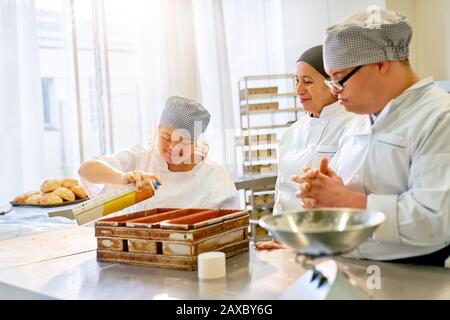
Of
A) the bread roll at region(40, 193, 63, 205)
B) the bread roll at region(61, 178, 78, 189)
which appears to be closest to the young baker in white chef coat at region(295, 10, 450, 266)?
the bread roll at region(40, 193, 63, 205)

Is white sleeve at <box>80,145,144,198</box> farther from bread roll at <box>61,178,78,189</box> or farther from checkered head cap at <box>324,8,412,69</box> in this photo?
checkered head cap at <box>324,8,412,69</box>

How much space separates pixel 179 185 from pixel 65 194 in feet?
2.99

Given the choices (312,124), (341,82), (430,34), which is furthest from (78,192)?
(430,34)

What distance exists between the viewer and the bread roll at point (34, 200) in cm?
296

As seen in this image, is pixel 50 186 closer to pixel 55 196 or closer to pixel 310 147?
pixel 55 196

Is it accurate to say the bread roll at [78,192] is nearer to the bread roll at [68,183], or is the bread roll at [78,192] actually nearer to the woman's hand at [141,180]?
the bread roll at [68,183]

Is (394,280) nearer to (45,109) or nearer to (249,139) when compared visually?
(249,139)

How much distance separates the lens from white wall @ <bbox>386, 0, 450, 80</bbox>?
423 cm

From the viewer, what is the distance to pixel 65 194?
3.03 meters

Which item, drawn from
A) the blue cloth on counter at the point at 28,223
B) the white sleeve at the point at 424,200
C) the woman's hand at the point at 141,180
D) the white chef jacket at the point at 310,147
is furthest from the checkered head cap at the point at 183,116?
the white sleeve at the point at 424,200

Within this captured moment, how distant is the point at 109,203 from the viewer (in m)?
1.71

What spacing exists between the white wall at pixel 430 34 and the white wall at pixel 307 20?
0.47 meters

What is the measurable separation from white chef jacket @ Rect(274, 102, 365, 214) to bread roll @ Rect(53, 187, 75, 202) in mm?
1382
